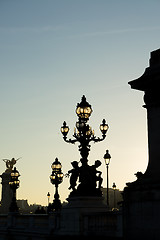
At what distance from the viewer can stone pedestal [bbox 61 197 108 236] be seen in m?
19.9

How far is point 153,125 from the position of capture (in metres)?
15.8

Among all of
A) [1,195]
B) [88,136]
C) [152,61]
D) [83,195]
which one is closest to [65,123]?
[88,136]

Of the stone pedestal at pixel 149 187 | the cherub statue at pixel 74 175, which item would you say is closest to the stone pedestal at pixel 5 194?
the cherub statue at pixel 74 175

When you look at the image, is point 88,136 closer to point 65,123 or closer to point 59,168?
point 65,123

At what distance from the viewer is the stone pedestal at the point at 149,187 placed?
14.8 m

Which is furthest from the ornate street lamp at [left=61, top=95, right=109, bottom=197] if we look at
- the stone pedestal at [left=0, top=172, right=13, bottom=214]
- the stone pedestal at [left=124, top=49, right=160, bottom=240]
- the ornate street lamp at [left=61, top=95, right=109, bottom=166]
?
the stone pedestal at [left=0, top=172, right=13, bottom=214]

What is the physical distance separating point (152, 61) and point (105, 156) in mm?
17051

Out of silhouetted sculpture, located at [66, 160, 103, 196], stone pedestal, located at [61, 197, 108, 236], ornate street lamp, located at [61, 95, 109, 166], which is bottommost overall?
stone pedestal, located at [61, 197, 108, 236]

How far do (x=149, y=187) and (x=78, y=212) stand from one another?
5.85 meters

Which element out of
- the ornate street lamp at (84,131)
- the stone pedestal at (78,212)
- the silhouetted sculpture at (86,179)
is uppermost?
the ornate street lamp at (84,131)

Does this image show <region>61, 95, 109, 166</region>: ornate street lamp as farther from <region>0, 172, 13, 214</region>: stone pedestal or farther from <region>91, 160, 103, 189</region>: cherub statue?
<region>0, 172, 13, 214</region>: stone pedestal

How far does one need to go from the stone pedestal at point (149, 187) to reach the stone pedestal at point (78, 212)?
4.09 m

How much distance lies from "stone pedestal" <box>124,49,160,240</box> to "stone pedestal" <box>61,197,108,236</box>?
13.4 feet

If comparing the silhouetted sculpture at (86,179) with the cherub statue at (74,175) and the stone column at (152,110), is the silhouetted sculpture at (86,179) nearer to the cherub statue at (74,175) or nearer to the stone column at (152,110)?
the cherub statue at (74,175)
